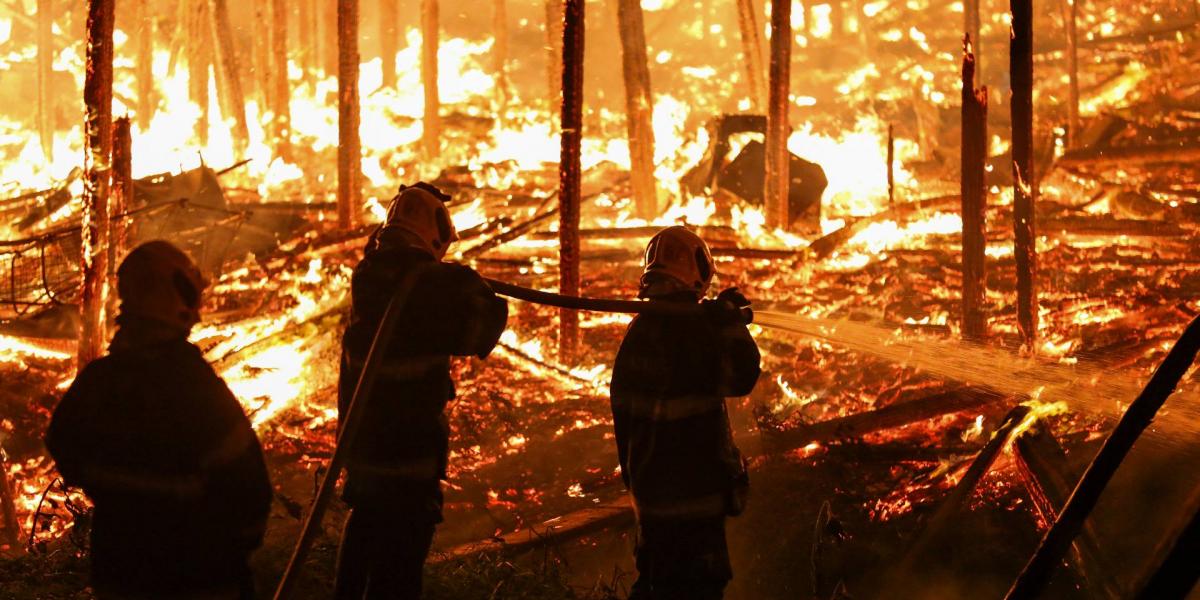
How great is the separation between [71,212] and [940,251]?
1236 cm

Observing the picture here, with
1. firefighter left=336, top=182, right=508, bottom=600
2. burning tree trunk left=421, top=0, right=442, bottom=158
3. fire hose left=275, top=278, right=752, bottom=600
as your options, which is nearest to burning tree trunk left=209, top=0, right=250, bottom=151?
burning tree trunk left=421, top=0, right=442, bottom=158

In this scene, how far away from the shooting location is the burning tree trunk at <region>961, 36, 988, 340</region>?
22.4ft

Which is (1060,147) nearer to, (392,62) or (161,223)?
(161,223)

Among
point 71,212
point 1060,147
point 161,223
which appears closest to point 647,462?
point 161,223

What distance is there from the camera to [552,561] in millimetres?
5262

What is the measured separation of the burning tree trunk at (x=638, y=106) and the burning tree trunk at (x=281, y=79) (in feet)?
26.9

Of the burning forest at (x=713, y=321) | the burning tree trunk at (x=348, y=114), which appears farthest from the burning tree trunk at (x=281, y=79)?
the burning tree trunk at (x=348, y=114)

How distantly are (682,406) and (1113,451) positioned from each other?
134cm

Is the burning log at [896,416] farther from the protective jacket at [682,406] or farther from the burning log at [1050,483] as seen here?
the protective jacket at [682,406]

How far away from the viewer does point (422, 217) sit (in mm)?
3631

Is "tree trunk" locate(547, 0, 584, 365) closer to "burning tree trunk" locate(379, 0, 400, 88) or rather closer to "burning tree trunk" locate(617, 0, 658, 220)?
"burning tree trunk" locate(617, 0, 658, 220)

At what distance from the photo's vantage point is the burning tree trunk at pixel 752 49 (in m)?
17.2

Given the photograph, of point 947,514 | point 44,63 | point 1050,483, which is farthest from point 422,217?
point 44,63

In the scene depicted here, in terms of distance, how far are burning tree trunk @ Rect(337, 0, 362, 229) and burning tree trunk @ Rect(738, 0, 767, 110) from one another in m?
7.92
